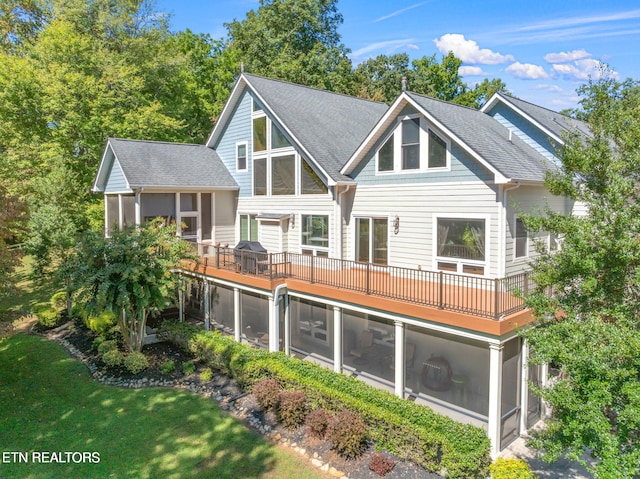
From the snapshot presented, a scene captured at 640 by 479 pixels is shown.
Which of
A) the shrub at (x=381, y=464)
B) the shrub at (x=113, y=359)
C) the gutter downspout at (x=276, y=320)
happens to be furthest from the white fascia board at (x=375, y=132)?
the shrub at (x=113, y=359)

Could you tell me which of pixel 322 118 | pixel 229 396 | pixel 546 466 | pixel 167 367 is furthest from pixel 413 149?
pixel 167 367

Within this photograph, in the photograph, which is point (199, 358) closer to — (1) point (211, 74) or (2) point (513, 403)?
(2) point (513, 403)

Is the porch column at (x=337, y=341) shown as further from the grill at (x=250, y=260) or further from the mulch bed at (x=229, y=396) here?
the grill at (x=250, y=260)

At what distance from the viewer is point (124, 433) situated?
10.5m

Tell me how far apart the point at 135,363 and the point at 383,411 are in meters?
8.82

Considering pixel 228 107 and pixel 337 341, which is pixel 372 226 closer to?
pixel 337 341

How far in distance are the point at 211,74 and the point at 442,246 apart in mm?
29398

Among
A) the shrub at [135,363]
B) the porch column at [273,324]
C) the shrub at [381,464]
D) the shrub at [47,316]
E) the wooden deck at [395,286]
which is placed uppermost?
the wooden deck at [395,286]

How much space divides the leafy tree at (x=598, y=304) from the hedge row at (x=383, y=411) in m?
1.81

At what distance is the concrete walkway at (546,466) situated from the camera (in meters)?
8.80

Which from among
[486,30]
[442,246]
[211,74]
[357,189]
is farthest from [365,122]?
[211,74]

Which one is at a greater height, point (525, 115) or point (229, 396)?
point (525, 115)

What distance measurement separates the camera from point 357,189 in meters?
15.2

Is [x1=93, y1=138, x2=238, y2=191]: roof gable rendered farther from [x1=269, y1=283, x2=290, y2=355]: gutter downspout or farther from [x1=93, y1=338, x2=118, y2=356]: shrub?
[x1=269, y1=283, x2=290, y2=355]: gutter downspout
